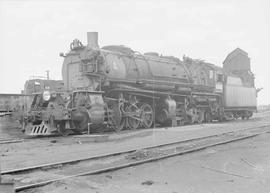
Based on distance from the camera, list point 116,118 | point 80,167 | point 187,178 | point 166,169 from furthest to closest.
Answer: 1. point 116,118
2. point 80,167
3. point 166,169
4. point 187,178

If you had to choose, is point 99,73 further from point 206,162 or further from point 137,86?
point 206,162

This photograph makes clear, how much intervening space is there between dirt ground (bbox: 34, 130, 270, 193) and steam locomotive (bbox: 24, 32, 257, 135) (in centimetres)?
653

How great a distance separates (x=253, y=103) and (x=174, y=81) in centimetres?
1219

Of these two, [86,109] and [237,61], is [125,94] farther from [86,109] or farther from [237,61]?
[237,61]

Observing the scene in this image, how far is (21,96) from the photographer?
630 inches

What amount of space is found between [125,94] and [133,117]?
1.14 meters

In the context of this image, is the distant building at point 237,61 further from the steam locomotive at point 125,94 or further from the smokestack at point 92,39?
the smokestack at point 92,39

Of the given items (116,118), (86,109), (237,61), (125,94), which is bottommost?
(116,118)

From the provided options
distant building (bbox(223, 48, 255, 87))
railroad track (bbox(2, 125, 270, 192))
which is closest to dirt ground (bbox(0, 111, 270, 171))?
railroad track (bbox(2, 125, 270, 192))

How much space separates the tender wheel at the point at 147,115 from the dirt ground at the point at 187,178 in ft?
27.3

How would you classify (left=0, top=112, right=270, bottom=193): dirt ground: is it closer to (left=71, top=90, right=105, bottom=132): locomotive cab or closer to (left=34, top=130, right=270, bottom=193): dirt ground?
(left=34, top=130, right=270, bottom=193): dirt ground

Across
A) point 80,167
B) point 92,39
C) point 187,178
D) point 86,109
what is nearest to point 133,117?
point 86,109

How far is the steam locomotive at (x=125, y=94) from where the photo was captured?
1384 cm

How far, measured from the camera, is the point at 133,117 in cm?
1627
